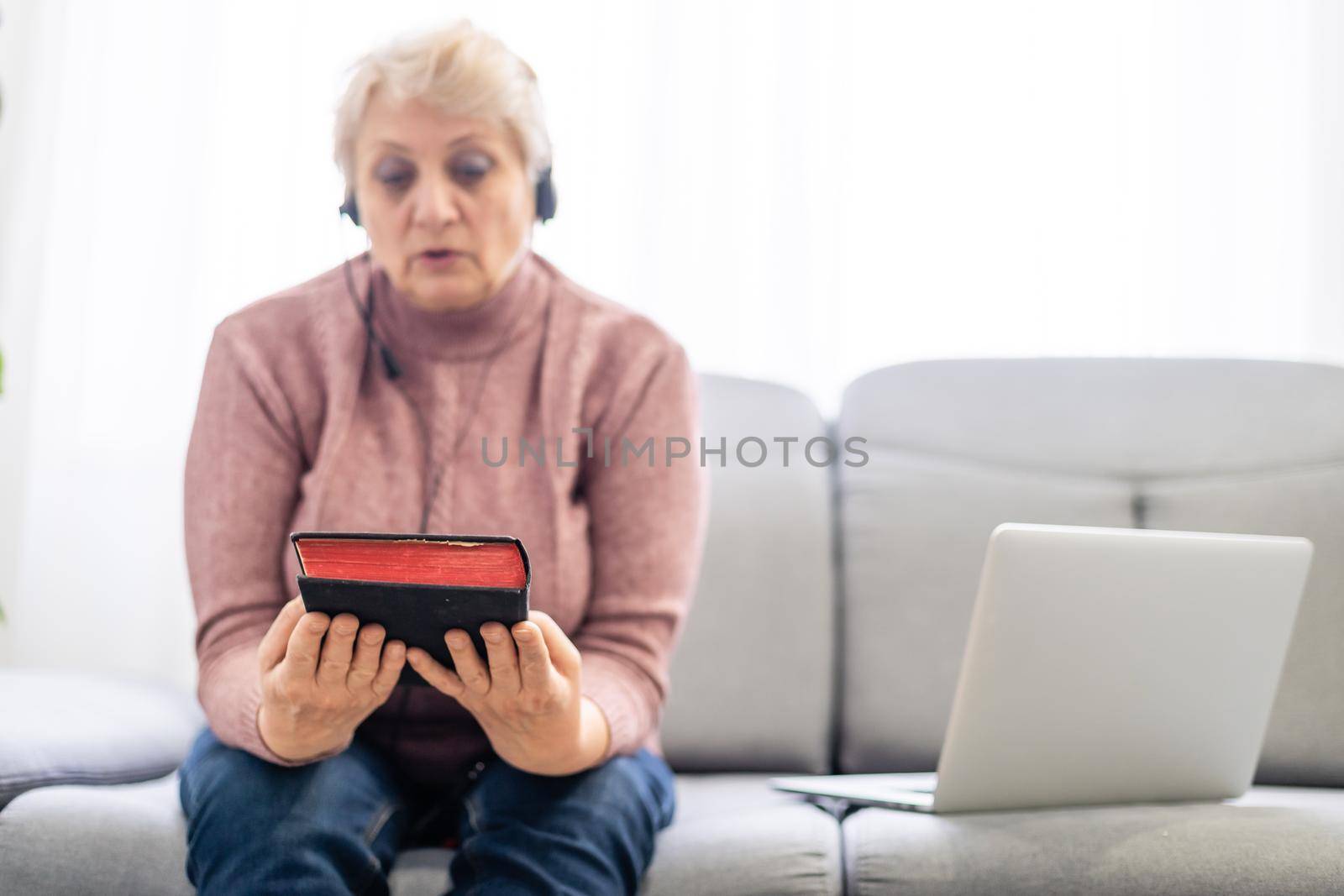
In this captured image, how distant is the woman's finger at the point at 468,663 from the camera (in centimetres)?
79

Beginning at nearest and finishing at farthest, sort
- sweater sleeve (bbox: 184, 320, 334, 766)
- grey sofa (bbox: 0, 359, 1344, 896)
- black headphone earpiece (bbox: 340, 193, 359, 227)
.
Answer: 1. sweater sleeve (bbox: 184, 320, 334, 766)
2. black headphone earpiece (bbox: 340, 193, 359, 227)
3. grey sofa (bbox: 0, 359, 1344, 896)

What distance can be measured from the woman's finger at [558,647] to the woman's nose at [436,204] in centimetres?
43

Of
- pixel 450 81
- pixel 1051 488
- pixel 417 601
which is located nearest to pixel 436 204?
pixel 450 81

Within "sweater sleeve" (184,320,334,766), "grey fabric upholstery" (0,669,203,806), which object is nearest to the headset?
"sweater sleeve" (184,320,334,766)

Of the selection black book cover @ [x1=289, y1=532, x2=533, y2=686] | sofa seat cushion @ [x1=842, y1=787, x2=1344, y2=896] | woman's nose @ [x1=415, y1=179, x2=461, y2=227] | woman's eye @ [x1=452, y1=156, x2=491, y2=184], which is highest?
woman's eye @ [x1=452, y1=156, x2=491, y2=184]

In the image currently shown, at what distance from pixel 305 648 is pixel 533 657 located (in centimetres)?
16

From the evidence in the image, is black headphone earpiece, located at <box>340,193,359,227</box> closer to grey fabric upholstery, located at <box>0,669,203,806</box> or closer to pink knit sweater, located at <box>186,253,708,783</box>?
pink knit sweater, located at <box>186,253,708,783</box>

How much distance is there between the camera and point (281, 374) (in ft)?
3.76

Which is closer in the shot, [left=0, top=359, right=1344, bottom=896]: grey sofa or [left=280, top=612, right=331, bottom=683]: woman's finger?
[left=280, top=612, right=331, bottom=683]: woman's finger

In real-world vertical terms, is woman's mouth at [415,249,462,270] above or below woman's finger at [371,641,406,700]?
above

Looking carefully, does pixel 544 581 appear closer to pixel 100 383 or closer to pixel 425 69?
pixel 425 69

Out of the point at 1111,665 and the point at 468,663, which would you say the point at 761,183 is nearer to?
the point at 1111,665

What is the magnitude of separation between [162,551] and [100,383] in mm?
301

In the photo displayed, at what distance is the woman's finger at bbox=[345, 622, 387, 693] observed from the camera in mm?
788
